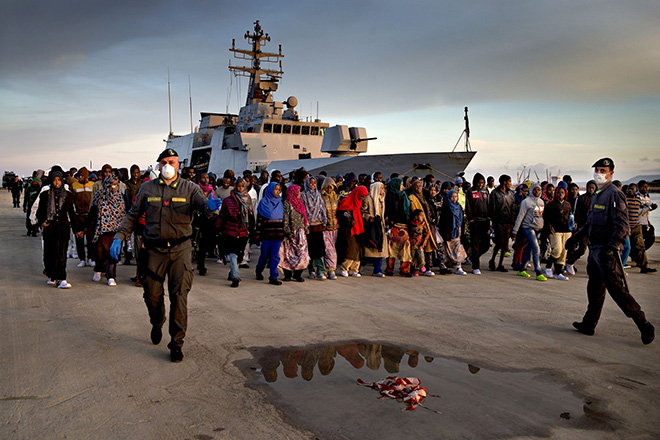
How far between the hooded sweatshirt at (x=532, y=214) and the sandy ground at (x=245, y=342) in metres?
1.06

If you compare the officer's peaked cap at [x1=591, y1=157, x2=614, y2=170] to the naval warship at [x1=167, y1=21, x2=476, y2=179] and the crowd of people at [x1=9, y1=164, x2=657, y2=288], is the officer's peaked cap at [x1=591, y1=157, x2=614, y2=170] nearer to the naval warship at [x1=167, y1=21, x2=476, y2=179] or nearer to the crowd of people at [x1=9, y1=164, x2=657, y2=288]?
the crowd of people at [x1=9, y1=164, x2=657, y2=288]

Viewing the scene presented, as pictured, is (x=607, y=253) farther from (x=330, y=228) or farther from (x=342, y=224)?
(x=342, y=224)

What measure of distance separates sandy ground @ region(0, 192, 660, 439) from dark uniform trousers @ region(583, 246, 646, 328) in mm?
271

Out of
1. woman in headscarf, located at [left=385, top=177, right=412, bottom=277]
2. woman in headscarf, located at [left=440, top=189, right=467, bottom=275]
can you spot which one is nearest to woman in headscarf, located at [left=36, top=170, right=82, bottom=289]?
woman in headscarf, located at [left=385, top=177, right=412, bottom=277]

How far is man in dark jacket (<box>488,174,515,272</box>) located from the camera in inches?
395

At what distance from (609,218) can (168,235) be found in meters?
4.55

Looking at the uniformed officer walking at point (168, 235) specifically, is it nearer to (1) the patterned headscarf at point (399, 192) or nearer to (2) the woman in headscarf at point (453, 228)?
(1) the patterned headscarf at point (399, 192)

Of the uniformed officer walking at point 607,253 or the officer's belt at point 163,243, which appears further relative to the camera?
the uniformed officer walking at point 607,253

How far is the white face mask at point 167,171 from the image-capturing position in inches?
196

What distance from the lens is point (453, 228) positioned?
9758 millimetres

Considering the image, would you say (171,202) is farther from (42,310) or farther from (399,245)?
(399,245)

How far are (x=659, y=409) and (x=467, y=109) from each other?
1705 cm

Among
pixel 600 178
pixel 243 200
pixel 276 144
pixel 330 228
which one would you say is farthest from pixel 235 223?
pixel 276 144

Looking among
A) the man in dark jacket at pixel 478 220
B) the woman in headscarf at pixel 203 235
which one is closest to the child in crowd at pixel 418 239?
the man in dark jacket at pixel 478 220
